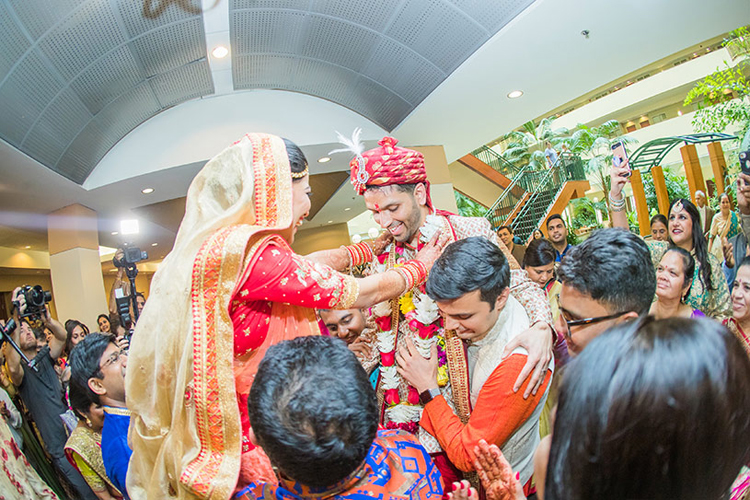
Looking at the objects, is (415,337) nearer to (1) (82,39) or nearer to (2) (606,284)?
(2) (606,284)

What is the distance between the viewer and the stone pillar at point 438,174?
6.76 m

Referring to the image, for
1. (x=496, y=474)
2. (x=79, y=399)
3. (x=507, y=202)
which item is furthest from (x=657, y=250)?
(x=507, y=202)

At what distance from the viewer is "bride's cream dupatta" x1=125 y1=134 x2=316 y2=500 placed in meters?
1.19

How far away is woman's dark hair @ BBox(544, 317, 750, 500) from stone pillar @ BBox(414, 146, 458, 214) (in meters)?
6.19

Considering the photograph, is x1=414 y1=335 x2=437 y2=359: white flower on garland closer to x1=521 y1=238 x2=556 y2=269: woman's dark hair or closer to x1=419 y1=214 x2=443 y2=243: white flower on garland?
x1=419 y1=214 x2=443 y2=243: white flower on garland

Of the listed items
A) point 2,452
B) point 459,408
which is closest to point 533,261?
point 459,408

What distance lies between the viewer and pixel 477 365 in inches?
61.7

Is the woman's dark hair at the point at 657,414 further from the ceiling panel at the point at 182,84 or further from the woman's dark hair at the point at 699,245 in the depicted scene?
the ceiling panel at the point at 182,84

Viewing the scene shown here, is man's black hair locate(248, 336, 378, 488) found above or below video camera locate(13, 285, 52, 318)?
below

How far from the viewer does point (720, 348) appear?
1.94ft

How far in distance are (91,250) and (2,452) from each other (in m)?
5.17

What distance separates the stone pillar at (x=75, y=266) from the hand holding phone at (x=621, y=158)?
21.7 ft

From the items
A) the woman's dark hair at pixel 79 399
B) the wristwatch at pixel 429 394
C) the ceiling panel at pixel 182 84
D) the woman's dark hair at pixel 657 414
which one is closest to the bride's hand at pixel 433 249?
the wristwatch at pixel 429 394

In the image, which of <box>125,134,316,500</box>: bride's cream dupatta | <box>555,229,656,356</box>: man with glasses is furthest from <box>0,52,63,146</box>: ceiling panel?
<box>555,229,656,356</box>: man with glasses
